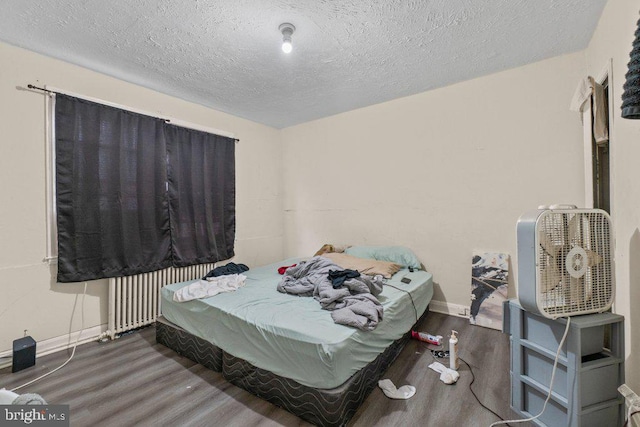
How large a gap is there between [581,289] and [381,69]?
7.47 ft

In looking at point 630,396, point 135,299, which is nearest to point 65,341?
point 135,299

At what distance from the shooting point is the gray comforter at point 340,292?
1752 millimetres

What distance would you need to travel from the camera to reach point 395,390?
176 cm

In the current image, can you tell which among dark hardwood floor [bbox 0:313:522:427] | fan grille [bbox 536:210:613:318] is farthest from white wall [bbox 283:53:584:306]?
fan grille [bbox 536:210:613:318]

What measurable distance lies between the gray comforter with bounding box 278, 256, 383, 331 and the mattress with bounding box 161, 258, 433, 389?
6cm

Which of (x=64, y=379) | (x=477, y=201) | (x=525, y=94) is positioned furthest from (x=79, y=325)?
(x=525, y=94)

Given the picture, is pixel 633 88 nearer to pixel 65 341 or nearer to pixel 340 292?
pixel 340 292

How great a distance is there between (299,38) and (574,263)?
2272mm

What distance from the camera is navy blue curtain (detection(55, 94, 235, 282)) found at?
94.7 inches

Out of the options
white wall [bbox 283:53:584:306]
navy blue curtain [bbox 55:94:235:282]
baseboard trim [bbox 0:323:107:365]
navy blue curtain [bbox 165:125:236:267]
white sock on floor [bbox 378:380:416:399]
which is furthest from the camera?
navy blue curtain [bbox 165:125:236:267]

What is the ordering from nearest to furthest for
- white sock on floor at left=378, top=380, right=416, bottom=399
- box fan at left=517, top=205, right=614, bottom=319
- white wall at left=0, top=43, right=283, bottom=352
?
box fan at left=517, top=205, right=614, bottom=319, white sock on floor at left=378, top=380, right=416, bottom=399, white wall at left=0, top=43, right=283, bottom=352

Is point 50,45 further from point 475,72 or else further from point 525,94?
point 525,94

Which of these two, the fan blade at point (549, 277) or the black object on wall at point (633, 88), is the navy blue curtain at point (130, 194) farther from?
the black object on wall at point (633, 88)

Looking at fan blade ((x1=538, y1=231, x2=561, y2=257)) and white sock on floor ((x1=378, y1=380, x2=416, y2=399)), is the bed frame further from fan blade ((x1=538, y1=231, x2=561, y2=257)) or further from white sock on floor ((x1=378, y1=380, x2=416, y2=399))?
fan blade ((x1=538, y1=231, x2=561, y2=257))
